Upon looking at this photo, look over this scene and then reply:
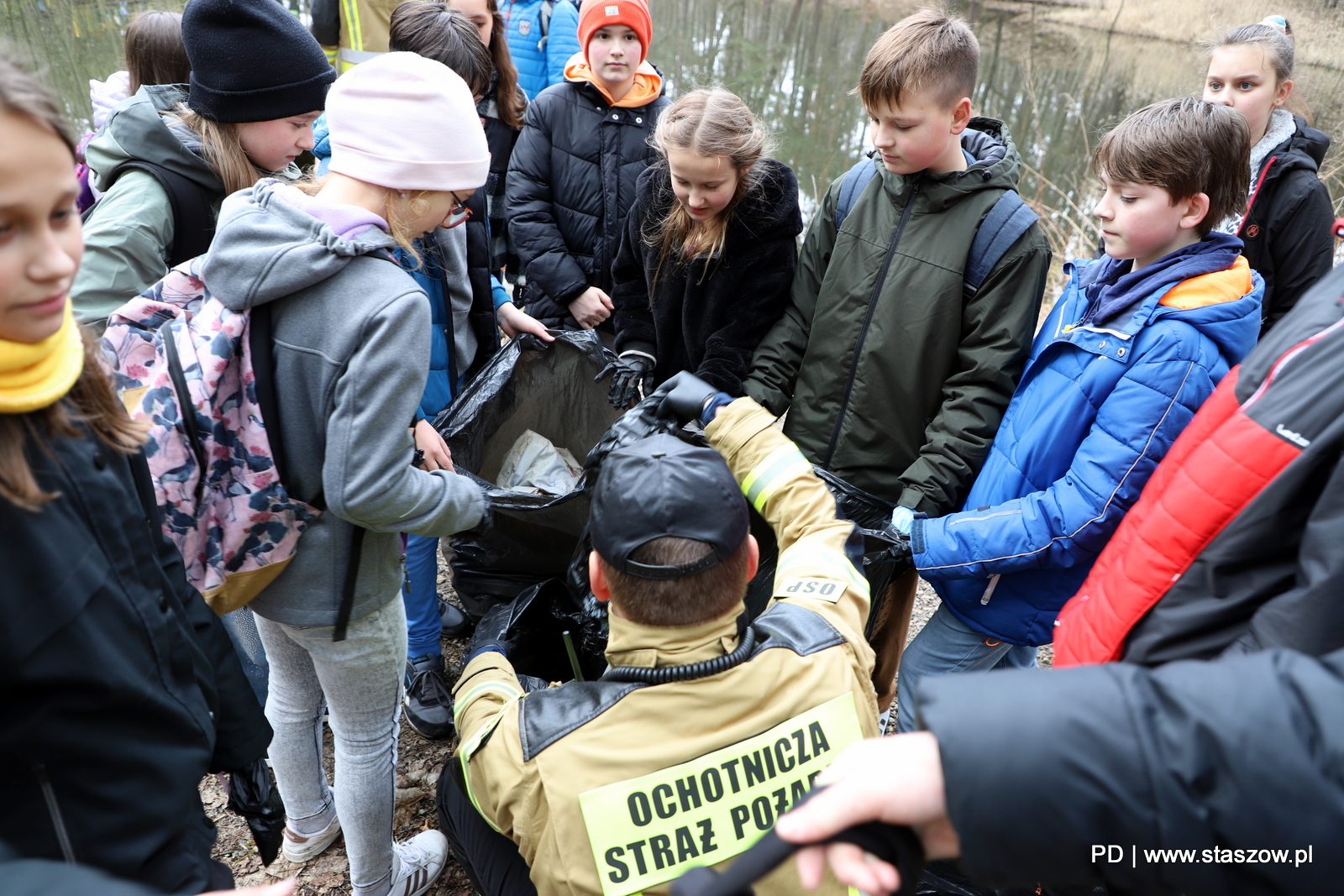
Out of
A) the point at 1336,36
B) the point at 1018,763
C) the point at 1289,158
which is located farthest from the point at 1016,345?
the point at 1336,36

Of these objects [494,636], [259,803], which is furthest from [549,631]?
[259,803]

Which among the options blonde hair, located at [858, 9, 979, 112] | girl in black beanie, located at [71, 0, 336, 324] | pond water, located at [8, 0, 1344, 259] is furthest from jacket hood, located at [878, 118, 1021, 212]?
pond water, located at [8, 0, 1344, 259]

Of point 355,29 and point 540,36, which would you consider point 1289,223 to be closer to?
point 540,36

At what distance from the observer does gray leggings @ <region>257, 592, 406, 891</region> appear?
5.36 feet

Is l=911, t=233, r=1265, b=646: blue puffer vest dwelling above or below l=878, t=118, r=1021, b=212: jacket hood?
below

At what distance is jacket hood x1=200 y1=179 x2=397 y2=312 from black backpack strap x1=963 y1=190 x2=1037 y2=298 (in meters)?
1.38

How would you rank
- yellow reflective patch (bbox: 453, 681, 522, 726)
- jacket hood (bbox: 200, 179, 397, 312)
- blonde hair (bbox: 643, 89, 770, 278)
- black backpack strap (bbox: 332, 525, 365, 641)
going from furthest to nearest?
blonde hair (bbox: 643, 89, 770, 278), black backpack strap (bbox: 332, 525, 365, 641), yellow reflective patch (bbox: 453, 681, 522, 726), jacket hood (bbox: 200, 179, 397, 312)

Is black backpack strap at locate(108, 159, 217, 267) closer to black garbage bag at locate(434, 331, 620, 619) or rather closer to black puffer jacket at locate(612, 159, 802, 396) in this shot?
black garbage bag at locate(434, 331, 620, 619)

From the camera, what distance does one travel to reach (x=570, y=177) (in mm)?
3016

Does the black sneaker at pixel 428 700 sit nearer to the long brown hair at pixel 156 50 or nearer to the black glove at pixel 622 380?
the black glove at pixel 622 380

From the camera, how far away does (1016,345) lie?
197 cm

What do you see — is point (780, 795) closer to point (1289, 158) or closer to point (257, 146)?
point (257, 146)

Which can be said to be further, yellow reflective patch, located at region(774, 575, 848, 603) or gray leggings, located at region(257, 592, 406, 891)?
gray leggings, located at region(257, 592, 406, 891)

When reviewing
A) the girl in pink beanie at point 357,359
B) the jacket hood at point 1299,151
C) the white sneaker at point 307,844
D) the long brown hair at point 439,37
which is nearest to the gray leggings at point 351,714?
the girl in pink beanie at point 357,359
